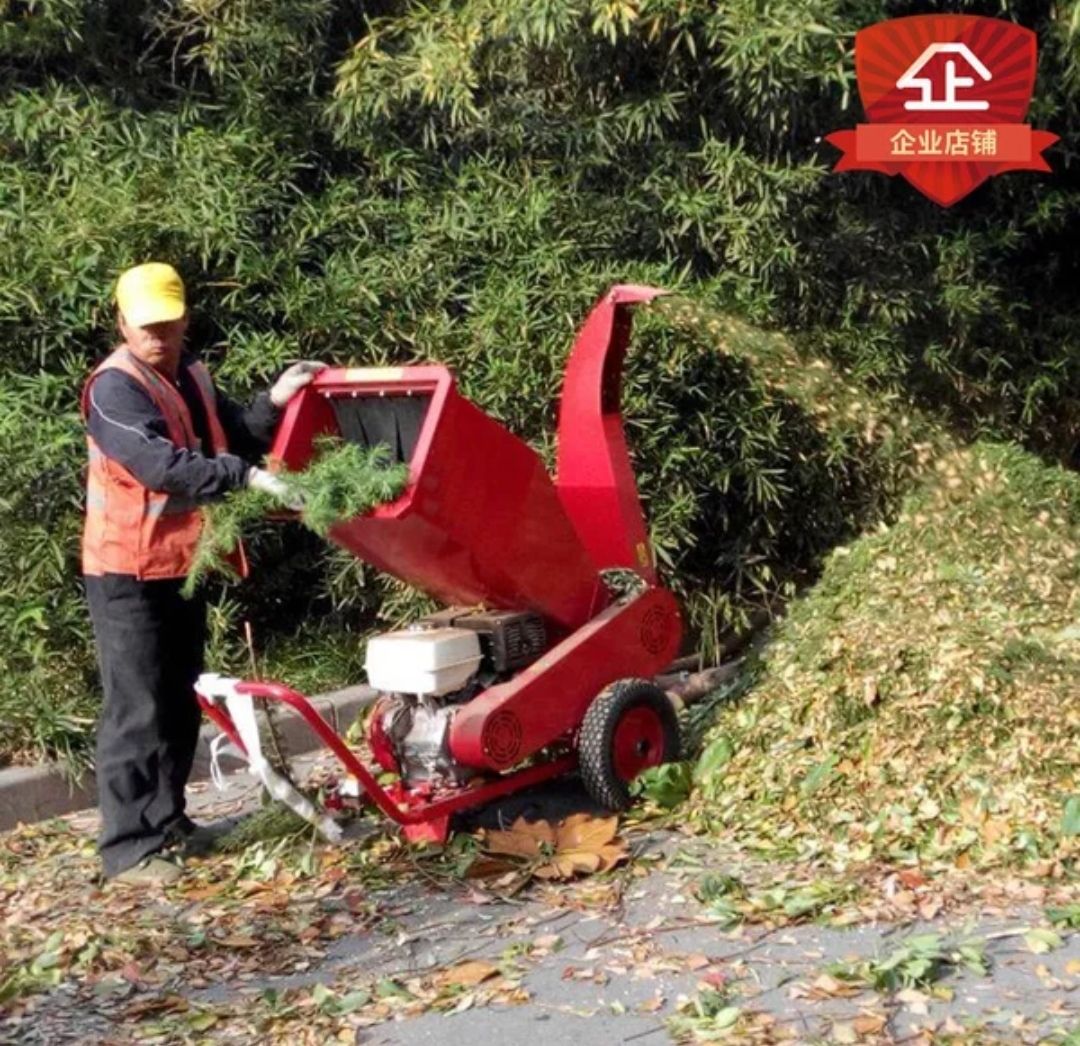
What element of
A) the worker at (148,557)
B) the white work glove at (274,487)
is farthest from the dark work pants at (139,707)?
the white work glove at (274,487)

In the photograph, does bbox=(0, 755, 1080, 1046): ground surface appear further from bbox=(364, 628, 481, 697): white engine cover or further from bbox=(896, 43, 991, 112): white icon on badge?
bbox=(896, 43, 991, 112): white icon on badge

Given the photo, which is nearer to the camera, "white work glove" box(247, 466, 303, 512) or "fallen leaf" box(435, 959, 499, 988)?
"fallen leaf" box(435, 959, 499, 988)

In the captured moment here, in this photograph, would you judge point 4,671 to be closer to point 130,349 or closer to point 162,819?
point 162,819

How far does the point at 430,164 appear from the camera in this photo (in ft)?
25.3

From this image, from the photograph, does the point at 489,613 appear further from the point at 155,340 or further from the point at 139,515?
the point at 155,340

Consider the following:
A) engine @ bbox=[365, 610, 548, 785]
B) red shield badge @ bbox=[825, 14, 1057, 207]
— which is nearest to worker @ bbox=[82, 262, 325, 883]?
engine @ bbox=[365, 610, 548, 785]

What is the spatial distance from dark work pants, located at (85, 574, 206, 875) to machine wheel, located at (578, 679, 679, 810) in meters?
1.26

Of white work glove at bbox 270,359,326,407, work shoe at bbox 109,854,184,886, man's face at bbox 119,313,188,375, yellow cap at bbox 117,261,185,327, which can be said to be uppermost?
yellow cap at bbox 117,261,185,327

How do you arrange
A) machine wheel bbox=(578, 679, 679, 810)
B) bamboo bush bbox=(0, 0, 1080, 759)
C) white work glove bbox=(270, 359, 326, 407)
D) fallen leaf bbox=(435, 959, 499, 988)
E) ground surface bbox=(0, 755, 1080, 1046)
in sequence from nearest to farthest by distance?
ground surface bbox=(0, 755, 1080, 1046) < fallen leaf bbox=(435, 959, 499, 988) < white work glove bbox=(270, 359, 326, 407) < machine wheel bbox=(578, 679, 679, 810) < bamboo bush bbox=(0, 0, 1080, 759)

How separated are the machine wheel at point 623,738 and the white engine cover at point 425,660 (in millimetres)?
429

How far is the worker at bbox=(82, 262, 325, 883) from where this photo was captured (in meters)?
5.48

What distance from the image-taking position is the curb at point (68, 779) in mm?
6344

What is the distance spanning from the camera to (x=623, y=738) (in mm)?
5844

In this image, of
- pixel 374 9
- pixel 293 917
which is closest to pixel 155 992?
pixel 293 917
